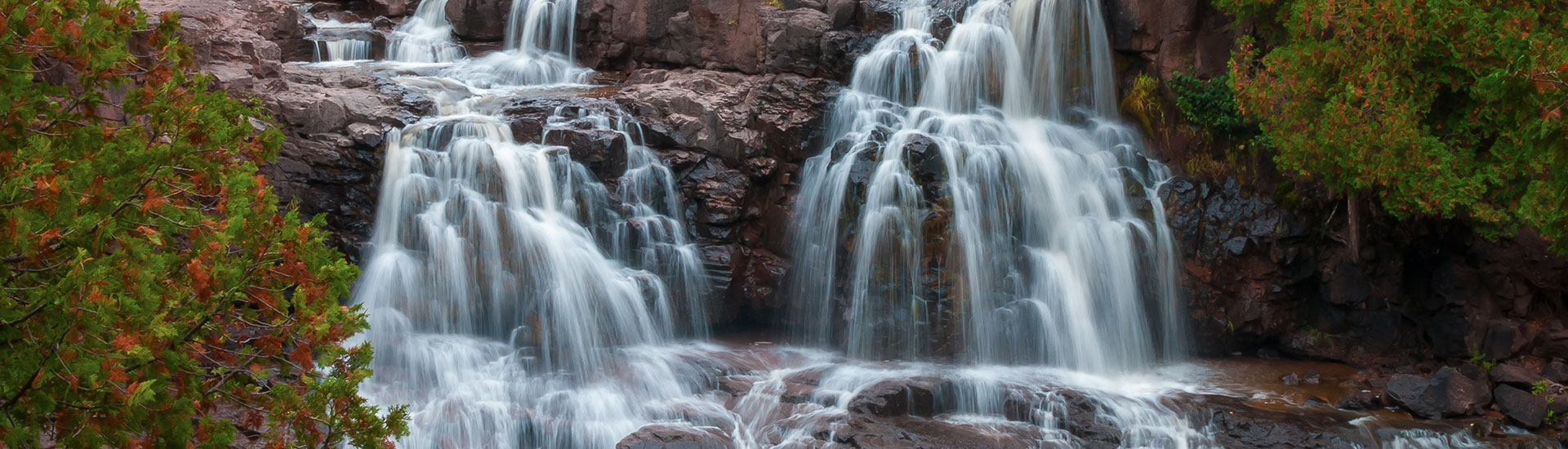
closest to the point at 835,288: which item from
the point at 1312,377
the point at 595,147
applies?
the point at 595,147

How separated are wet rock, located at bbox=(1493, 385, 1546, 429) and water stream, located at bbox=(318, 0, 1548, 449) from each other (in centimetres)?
97

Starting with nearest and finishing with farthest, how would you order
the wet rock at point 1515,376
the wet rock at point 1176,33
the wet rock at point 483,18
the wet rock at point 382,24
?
the wet rock at point 1515,376
the wet rock at point 1176,33
the wet rock at point 483,18
the wet rock at point 382,24

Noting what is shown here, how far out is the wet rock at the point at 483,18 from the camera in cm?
1822

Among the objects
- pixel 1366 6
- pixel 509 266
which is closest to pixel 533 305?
pixel 509 266

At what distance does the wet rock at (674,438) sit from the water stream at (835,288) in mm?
54

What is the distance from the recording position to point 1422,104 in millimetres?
10391

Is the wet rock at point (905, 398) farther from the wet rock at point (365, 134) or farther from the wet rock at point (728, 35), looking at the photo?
the wet rock at point (365, 134)

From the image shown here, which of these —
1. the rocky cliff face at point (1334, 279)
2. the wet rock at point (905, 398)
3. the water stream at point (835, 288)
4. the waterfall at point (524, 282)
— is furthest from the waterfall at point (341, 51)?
the rocky cliff face at point (1334, 279)

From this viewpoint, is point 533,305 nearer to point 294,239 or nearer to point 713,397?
point 713,397

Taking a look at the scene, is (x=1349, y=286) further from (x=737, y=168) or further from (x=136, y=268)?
(x=136, y=268)

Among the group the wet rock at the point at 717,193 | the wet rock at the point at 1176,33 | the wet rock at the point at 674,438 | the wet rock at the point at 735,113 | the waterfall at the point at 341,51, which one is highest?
the wet rock at the point at 1176,33

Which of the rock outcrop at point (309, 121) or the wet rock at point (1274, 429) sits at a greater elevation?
the rock outcrop at point (309, 121)

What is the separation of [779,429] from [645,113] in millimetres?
5389

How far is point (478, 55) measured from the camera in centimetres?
1762
